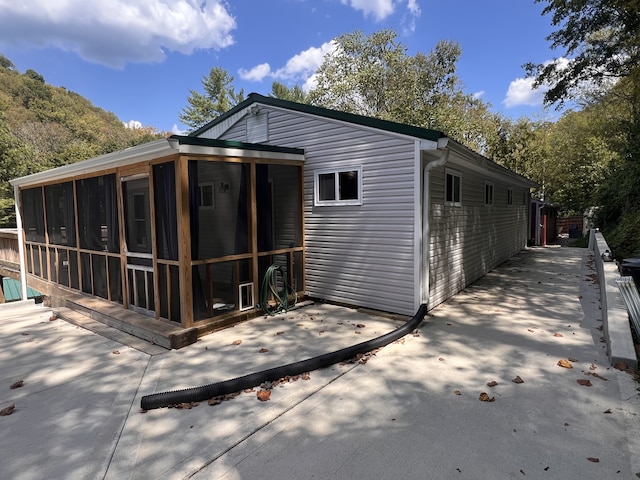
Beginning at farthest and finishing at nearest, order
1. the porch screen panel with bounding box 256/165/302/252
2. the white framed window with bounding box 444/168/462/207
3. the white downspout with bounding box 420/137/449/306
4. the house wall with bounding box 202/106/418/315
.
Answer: the porch screen panel with bounding box 256/165/302/252, the white framed window with bounding box 444/168/462/207, the house wall with bounding box 202/106/418/315, the white downspout with bounding box 420/137/449/306

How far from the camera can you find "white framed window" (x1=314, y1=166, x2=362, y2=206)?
5820 millimetres

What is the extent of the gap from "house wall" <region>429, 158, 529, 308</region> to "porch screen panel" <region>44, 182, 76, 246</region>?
21.8ft

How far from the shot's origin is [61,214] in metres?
7.27

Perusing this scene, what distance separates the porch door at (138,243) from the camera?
209 inches

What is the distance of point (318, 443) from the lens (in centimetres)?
249

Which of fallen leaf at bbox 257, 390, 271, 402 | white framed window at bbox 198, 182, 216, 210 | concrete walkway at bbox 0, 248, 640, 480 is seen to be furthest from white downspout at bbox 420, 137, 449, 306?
white framed window at bbox 198, 182, 216, 210

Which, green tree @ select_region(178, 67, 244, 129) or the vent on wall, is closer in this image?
the vent on wall

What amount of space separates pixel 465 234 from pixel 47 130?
111ft

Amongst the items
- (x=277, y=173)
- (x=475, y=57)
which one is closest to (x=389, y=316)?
(x=277, y=173)

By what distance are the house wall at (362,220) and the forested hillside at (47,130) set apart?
15099mm

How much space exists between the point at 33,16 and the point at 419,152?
74.1 feet

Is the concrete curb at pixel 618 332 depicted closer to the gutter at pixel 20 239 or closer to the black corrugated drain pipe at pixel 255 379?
the black corrugated drain pipe at pixel 255 379

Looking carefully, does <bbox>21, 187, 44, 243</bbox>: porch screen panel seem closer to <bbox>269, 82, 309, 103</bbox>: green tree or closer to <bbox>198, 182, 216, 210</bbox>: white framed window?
<bbox>198, 182, 216, 210</bbox>: white framed window

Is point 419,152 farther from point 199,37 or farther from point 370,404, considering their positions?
point 199,37
